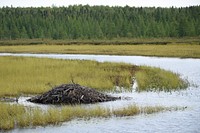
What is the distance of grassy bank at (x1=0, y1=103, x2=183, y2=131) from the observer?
19.0 meters

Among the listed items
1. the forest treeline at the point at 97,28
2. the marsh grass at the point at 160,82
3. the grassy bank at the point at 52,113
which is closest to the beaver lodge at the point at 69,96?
the grassy bank at the point at 52,113

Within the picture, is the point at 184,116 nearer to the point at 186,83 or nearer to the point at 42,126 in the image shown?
the point at 42,126

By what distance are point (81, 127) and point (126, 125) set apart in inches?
78.3

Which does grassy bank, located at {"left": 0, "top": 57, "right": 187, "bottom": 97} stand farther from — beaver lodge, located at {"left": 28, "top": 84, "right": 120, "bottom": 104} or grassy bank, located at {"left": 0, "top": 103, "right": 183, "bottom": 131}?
grassy bank, located at {"left": 0, "top": 103, "right": 183, "bottom": 131}

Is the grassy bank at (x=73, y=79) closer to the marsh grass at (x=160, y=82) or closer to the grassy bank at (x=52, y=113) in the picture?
the marsh grass at (x=160, y=82)

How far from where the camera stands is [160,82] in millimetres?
33500

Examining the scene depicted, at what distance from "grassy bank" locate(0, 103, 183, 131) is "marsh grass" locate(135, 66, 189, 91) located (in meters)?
8.03

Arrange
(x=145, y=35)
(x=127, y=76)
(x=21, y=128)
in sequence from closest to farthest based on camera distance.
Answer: (x=21, y=128) → (x=127, y=76) → (x=145, y=35)

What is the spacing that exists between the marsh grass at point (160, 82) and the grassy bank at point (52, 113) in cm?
803

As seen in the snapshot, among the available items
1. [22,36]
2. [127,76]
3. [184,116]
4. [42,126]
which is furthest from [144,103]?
[22,36]

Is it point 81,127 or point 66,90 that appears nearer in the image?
point 81,127

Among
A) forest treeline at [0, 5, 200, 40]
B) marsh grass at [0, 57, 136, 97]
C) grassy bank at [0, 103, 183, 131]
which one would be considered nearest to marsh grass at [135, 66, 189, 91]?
marsh grass at [0, 57, 136, 97]

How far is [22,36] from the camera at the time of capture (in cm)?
14588

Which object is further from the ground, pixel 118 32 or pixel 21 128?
pixel 118 32
